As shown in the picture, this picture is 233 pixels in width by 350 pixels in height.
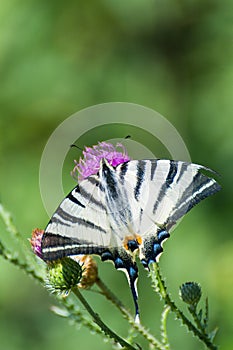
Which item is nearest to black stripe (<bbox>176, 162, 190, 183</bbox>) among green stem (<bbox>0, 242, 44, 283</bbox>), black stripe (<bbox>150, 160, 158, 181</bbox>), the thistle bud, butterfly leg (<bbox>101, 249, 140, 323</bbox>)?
black stripe (<bbox>150, 160, 158, 181</bbox>)

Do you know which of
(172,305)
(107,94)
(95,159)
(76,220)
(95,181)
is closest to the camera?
(172,305)

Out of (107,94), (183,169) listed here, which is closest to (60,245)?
(183,169)

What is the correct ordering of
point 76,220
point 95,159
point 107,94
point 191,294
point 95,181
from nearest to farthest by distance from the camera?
point 191,294, point 76,220, point 95,181, point 95,159, point 107,94

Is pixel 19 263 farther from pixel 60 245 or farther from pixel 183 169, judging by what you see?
pixel 183 169

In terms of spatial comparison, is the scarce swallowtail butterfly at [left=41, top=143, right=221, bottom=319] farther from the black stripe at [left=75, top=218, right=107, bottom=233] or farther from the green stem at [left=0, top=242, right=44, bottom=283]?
the green stem at [left=0, top=242, right=44, bottom=283]

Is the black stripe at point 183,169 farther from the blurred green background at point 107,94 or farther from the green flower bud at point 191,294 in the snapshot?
the blurred green background at point 107,94

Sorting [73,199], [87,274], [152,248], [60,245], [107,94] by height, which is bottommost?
[152,248]

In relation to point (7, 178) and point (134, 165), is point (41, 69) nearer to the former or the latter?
point (7, 178)

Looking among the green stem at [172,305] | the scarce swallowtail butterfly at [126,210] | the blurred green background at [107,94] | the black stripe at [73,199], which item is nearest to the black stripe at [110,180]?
the scarce swallowtail butterfly at [126,210]
